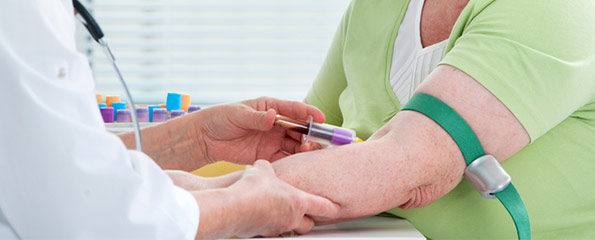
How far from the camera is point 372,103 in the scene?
5.46 ft

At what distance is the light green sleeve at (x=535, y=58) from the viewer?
1.26 metres

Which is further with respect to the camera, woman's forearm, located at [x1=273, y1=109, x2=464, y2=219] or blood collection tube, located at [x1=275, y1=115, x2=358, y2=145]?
blood collection tube, located at [x1=275, y1=115, x2=358, y2=145]

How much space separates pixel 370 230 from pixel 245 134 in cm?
43

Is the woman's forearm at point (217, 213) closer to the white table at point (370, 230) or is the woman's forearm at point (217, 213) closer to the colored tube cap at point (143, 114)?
the white table at point (370, 230)

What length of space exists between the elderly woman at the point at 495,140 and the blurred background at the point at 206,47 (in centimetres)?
216

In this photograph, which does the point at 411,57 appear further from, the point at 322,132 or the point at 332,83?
the point at 332,83

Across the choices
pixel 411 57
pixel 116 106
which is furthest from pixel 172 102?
pixel 411 57

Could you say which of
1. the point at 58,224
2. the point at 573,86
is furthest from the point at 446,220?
the point at 58,224

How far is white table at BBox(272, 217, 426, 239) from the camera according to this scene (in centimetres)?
124

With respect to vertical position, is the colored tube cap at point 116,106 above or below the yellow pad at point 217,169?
below

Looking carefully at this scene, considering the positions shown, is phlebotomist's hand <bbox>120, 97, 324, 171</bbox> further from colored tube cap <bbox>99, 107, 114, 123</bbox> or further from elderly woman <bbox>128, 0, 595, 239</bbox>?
colored tube cap <bbox>99, 107, 114, 123</bbox>

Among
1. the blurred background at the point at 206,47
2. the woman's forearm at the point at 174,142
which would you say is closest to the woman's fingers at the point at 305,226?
the woman's forearm at the point at 174,142

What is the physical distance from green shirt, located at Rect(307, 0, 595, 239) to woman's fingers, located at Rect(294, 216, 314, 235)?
→ 0.63 feet

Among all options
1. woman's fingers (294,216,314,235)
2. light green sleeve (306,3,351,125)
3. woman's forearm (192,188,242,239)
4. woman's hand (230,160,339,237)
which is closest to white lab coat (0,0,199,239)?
woman's forearm (192,188,242,239)
